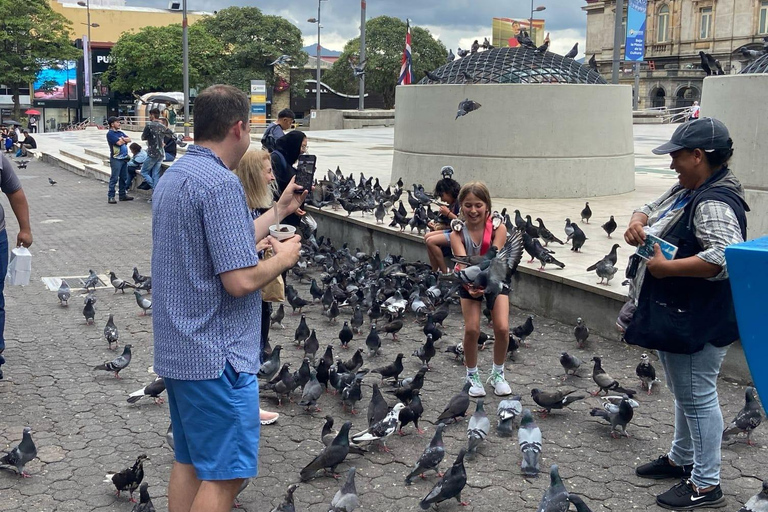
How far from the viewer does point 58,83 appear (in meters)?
76.7

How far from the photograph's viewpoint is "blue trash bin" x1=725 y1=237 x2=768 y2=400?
2.83m

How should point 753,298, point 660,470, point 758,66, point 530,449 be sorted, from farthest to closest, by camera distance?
point 758,66 < point 530,449 < point 660,470 < point 753,298

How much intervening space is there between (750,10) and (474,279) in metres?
73.2

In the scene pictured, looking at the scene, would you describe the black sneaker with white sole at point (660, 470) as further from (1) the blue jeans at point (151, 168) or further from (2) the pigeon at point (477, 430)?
(1) the blue jeans at point (151, 168)

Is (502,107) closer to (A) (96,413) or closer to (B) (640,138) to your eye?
(A) (96,413)

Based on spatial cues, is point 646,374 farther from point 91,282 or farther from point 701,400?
point 91,282

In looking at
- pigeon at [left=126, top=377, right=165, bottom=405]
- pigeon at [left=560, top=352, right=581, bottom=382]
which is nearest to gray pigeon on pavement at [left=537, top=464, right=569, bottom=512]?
pigeon at [left=560, top=352, right=581, bottom=382]

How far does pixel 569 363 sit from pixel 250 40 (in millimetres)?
72043

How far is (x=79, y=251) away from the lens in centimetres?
1307

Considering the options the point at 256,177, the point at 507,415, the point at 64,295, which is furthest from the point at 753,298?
the point at 64,295

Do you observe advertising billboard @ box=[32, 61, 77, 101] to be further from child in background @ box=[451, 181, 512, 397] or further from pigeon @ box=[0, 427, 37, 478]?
pigeon @ box=[0, 427, 37, 478]

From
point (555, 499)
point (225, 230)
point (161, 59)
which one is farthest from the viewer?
point (161, 59)

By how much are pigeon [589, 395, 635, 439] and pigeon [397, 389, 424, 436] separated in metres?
1.24

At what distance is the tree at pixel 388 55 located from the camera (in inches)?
2756
